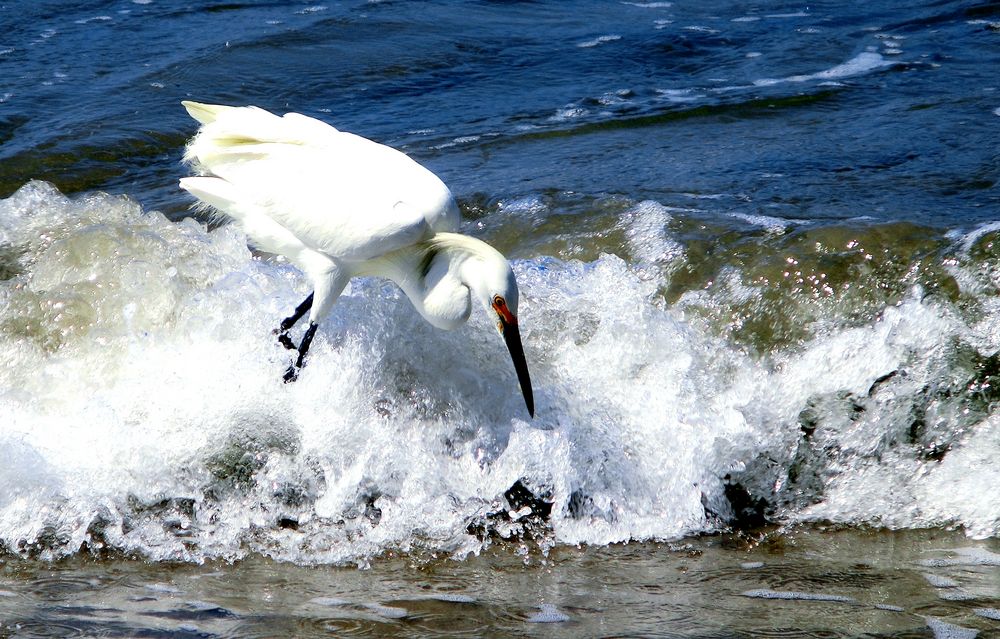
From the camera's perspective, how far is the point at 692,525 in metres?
4.19

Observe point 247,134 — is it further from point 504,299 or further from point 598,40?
point 598,40

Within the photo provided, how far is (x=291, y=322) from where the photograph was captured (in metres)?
5.14

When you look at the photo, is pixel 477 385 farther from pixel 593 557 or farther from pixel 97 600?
pixel 97 600

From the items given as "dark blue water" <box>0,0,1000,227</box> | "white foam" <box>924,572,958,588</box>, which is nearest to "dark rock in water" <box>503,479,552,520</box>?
"white foam" <box>924,572,958,588</box>

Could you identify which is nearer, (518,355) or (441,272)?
(518,355)

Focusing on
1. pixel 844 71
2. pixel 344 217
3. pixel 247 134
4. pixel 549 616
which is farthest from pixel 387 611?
pixel 844 71

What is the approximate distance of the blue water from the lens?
4254mm

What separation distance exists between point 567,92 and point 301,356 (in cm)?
522

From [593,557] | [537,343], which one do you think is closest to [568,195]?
[537,343]

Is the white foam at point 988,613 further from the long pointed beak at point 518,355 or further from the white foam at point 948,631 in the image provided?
the long pointed beak at point 518,355

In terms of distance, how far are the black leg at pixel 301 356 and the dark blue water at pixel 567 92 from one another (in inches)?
91.2

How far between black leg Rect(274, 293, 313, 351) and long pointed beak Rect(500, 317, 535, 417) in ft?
3.84

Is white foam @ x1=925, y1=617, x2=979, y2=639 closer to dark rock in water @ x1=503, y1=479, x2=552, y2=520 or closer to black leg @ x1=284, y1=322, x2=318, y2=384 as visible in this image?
dark rock in water @ x1=503, y1=479, x2=552, y2=520

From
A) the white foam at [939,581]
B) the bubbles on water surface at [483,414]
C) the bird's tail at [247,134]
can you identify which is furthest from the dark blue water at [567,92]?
the white foam at [939,581]
